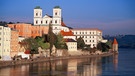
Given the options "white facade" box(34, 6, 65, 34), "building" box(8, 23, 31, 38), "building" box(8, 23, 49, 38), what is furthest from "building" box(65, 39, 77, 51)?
"building" box(8, 23, 31, 38)

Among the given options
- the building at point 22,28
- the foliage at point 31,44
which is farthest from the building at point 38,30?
the foliage at point 31,44

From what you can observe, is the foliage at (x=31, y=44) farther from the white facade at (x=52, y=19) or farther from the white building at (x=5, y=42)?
the white facade at (x=52, y=19)

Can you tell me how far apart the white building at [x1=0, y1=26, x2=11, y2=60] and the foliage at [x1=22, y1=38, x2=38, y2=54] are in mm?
4574

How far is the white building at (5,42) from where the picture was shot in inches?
1487

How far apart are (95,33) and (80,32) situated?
8.95 ft

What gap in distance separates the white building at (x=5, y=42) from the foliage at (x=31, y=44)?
15.0ft

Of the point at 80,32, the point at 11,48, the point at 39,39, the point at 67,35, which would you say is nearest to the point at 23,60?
the point at 11,48

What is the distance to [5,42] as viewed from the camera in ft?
128

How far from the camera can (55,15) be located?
61.4 metres

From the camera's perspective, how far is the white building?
37.8m

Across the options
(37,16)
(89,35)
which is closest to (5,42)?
(37,16)

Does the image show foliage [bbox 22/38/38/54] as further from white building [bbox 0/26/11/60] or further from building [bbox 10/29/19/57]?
white building [bbox 0/26/11/60]

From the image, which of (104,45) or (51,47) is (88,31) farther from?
(51,47)

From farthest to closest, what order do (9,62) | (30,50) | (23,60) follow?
(30,50), (23,60), (9,62)
